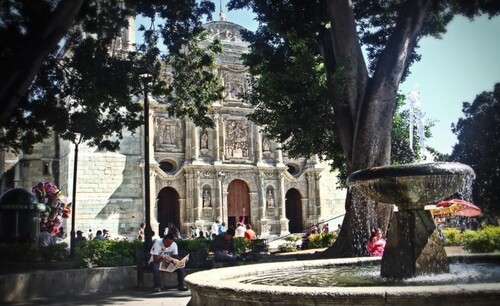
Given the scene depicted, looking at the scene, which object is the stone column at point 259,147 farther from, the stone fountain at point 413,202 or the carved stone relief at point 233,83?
the stone fountain at point 413,202

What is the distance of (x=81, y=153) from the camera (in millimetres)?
27219

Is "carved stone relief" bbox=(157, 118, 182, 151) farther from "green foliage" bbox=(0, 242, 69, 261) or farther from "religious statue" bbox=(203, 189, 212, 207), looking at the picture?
Answer: "green foliage" bbox=(0, 242, 69, 261)

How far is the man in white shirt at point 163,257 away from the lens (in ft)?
30.0

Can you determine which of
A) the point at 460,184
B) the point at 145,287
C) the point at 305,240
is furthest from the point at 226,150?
the point at 460,184

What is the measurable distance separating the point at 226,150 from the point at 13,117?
2065 centimetres

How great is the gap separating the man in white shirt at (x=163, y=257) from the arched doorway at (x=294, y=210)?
2460 cm

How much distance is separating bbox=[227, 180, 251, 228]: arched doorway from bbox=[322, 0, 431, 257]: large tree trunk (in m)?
19.7

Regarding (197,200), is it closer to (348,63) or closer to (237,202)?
(237,202)

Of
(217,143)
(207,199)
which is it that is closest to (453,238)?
(207,199)

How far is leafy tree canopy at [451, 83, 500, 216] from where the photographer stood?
30906 mm

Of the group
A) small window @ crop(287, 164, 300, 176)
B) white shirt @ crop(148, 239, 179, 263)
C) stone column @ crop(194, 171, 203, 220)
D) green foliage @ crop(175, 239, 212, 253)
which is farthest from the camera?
small window @ crop(287, 164, 300, 176)

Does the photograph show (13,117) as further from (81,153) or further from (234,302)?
(81,153)

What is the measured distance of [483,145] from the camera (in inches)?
1252

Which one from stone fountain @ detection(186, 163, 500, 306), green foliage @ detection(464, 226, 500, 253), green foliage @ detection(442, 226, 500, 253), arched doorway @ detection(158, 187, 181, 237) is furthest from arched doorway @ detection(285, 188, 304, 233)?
stone fountain @ detection(186, 163, 500, 306)
